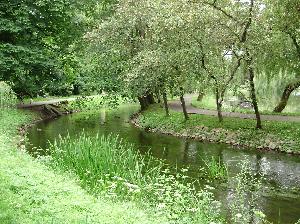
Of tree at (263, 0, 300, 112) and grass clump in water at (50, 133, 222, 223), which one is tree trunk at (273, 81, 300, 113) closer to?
tree at (263, 0, 300, 112)

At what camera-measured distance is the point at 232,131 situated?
Result: 28.6 metres

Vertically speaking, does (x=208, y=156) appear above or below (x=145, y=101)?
below

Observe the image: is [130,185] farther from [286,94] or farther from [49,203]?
[286,94]

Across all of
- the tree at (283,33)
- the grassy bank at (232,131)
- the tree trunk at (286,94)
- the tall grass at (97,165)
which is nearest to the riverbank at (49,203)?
the tall grass at (97,165)

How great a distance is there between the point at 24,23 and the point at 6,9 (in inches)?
94.1

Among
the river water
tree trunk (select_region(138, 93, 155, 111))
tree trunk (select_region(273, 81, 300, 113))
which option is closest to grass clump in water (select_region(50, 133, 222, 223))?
the river water

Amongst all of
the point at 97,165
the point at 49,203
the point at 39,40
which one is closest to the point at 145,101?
the point at 39,40

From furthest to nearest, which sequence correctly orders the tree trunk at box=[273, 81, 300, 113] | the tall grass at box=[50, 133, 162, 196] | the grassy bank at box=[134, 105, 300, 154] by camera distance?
the tree trunk at box=[273, 81, 300, 113]
the grassy bank at box=[134, 105, 300, 154]
the tall grass at box=[50, 133, 162, 196]

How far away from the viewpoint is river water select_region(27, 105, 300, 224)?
48.9ft

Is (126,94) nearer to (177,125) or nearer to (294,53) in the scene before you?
(177,125)

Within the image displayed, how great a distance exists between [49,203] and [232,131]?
809 inches

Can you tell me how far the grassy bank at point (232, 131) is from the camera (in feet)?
83.9

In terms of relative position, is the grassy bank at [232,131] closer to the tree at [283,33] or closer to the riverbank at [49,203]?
the tree at [283,33]

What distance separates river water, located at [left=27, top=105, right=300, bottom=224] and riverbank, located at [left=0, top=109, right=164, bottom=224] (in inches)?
184
